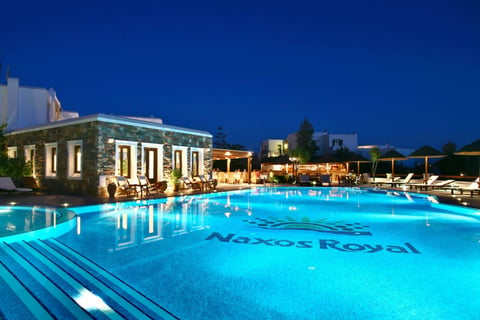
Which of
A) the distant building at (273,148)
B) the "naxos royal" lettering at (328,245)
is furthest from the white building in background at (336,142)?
the "naxos royal" lettering at (328,245)

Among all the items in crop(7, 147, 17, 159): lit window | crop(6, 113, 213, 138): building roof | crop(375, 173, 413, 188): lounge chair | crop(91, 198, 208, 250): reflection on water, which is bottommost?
crop(91, 198, 208, 250): reflection on water

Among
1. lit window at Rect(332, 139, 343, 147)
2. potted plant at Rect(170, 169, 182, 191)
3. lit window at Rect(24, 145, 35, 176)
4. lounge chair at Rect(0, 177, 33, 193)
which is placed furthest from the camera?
lit window at Rect(332, 139, 343, 147)

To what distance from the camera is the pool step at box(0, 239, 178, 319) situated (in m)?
2.75

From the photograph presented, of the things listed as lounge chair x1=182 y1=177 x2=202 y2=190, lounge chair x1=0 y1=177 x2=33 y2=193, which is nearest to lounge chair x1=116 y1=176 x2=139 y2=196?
lounge chair x1=182 y1=177 x2=202 y2=190

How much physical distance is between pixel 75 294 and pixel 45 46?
48.8 metres

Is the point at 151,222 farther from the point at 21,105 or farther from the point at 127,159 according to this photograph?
the point at 21,105

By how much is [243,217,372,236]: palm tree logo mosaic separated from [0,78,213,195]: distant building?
753 cm

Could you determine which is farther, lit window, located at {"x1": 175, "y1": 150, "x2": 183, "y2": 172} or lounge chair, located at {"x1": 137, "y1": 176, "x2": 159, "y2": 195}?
lit window, located at {"x1": 175, "y1": 150, "x2": 183, "y2": 172}

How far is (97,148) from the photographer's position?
484 inches

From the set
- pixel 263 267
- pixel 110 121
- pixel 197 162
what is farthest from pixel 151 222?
pixel 197 162

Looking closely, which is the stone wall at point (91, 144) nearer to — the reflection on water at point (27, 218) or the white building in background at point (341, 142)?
the reflection on water at point (27, 218)

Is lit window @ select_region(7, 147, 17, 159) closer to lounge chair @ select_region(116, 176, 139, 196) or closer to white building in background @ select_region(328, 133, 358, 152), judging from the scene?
lounge chair @ select_region(116, 176, 139, 196)

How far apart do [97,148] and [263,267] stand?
33.3 ft

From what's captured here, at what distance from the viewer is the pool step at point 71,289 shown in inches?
108
